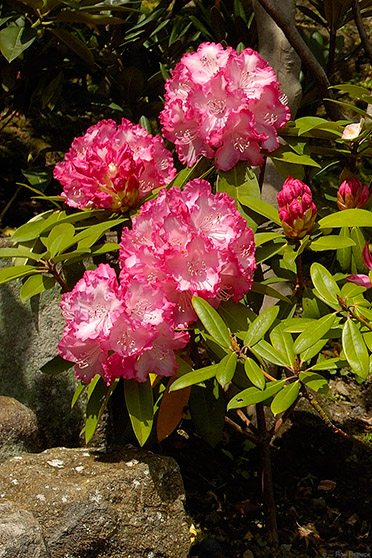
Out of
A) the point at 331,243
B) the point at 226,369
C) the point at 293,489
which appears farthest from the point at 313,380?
the point at 293,489

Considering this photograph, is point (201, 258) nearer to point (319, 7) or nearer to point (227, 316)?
point (227, 316)

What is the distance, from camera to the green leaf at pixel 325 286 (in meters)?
1.49

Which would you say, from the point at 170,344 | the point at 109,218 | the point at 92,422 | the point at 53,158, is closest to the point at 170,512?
the point at 92,422

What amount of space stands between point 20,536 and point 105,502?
0.85 feet

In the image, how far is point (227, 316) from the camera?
1.62 meters

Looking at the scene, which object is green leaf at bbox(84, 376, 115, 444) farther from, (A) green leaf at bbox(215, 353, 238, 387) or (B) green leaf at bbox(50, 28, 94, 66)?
(B) green leaf at bbox(50, 28, 94, 66)

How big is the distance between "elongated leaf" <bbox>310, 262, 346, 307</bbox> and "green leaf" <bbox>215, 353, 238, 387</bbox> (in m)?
0.22

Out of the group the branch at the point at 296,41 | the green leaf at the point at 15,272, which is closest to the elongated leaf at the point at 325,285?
the green leaf at the point at 15,272

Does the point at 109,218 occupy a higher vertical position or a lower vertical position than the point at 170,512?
higher

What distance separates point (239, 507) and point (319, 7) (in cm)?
186

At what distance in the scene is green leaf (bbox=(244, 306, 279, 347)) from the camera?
58.7 inches

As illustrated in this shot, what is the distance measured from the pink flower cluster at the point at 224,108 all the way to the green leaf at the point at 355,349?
1.82 feet


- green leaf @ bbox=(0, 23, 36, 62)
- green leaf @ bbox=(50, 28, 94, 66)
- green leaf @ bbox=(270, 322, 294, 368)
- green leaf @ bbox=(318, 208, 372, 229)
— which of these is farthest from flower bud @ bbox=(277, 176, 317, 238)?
green leaf @ bbox=(50, 28, 94, 66)

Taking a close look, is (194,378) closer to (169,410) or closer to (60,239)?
(169,410)
